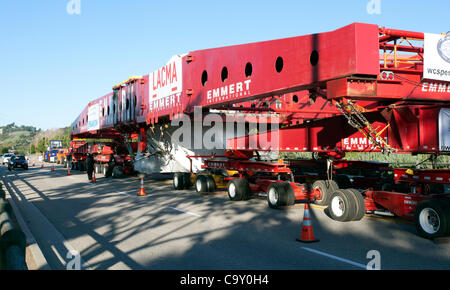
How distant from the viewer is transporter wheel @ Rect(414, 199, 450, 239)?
796 cm

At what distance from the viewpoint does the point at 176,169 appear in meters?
21.5

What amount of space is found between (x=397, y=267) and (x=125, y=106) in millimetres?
22032

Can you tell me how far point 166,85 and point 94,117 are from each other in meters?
16.0

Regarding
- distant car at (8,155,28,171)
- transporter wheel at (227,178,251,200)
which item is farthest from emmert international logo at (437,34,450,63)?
distant car at (8,155,28,171)

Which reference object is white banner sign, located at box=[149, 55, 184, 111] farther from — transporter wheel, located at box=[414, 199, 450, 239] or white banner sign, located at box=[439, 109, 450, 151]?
transporter wheel, located at box=[414, 199, 450, 239]

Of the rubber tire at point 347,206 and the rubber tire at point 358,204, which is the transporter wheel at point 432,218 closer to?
the rubber tire at point 358,204

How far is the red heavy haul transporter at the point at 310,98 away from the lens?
9617mm

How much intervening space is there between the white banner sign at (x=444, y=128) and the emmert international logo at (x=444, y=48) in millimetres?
1374

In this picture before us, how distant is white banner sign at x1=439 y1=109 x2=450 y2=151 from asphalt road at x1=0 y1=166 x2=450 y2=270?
2060mm

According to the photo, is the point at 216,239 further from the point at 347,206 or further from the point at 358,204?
the point at 358,204

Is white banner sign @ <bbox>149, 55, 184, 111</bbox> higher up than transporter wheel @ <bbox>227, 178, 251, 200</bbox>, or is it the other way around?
white banner sign @ <bbox>149, 55, 184, 111</bbox>
